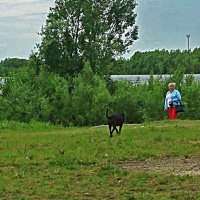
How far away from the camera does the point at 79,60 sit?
116 feet

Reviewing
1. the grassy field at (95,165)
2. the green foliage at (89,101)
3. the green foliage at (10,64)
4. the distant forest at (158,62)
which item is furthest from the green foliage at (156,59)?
the grassy field at (95,165)

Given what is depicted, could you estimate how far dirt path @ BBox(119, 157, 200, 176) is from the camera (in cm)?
991

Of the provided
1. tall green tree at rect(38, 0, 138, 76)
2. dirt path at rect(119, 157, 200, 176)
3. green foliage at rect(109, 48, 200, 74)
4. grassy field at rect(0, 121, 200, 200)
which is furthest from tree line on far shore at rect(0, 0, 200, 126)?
green foliage at rect(109, 48, 200, 74)

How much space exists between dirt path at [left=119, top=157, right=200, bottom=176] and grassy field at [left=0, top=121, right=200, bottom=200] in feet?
0.44

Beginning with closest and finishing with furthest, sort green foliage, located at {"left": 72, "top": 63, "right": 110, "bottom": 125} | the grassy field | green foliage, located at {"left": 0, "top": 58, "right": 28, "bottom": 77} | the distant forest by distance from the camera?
the grassy field < green foliage, located at {"left": 72, "top": 63, "right": 110, "bottom": 125} < green foliage, located at {"left": 0, "top": 58, "right": 28, "bottom": 77} < the distant forest

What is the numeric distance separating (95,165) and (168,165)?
1.39 metres

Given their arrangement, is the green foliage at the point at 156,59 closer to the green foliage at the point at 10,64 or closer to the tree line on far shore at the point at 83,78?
the green foliage at the point at 10,64

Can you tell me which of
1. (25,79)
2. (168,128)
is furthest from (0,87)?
(168,128)

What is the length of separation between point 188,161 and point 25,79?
24136 mm

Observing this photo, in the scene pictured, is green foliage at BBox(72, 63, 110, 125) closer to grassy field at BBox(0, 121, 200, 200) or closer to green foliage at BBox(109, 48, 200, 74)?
grassy field at BBox(0, 121, 200, 200)

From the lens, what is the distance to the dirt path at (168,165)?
9.91 m

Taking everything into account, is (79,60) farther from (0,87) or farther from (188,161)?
(188,161)

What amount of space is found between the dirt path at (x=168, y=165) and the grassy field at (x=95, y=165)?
0.13 m

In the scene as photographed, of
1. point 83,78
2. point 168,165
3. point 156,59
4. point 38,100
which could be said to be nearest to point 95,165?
point 168,165
